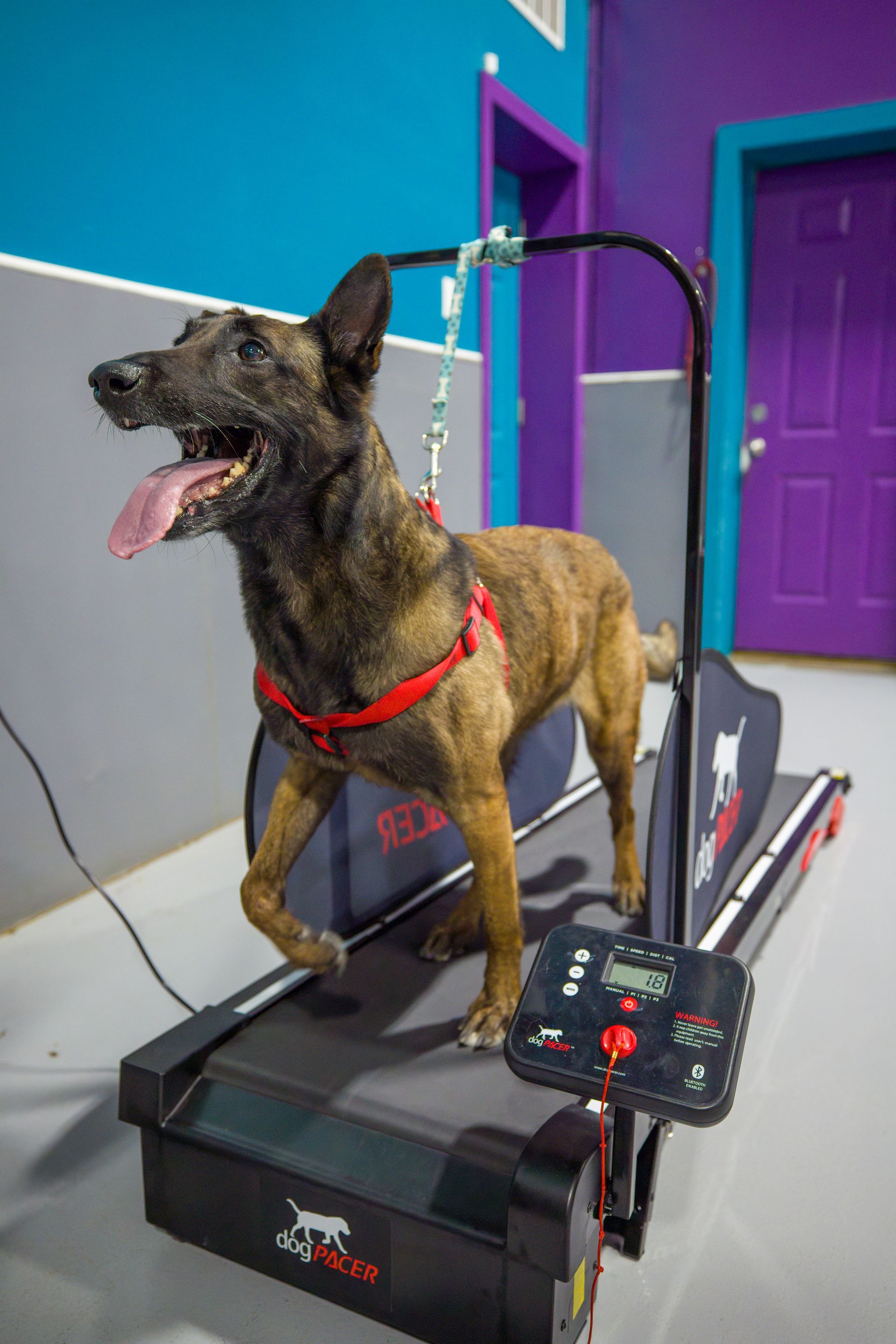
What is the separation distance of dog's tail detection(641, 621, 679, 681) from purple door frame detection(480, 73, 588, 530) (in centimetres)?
220

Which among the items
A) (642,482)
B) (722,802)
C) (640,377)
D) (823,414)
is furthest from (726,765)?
(823,414)

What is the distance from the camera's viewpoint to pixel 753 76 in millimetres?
4461

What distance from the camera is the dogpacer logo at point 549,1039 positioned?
1.04 meters

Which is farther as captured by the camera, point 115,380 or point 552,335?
point 552,335

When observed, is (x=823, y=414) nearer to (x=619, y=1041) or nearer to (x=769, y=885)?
(x=769, y=885)

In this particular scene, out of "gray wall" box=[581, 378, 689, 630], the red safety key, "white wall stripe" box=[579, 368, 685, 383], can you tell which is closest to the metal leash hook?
the red safety key

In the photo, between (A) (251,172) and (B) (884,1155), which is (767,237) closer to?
(A) (251,172)

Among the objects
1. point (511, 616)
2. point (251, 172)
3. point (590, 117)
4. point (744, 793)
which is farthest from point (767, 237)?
point (511, 616)

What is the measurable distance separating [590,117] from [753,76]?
0.84 m

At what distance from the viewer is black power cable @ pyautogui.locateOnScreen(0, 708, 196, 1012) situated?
6.10ft

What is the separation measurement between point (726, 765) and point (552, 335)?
3659mm

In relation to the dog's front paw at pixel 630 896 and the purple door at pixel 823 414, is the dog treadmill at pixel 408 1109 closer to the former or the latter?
the dog's front paw at pixel 630 896

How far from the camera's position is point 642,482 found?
16.1 ft

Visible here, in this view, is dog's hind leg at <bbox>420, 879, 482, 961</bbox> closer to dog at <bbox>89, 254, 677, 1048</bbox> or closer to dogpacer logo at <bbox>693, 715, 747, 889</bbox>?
dog at <bbox>89, 254, 677, 1048</bbox>
